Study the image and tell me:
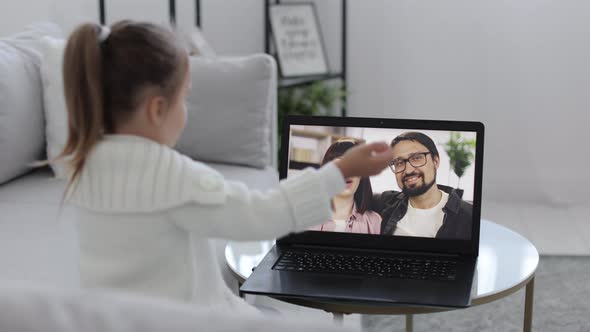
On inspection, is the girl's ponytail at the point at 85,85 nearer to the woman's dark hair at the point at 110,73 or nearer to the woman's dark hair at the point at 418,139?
the woman's dark hair at the point at 110,73

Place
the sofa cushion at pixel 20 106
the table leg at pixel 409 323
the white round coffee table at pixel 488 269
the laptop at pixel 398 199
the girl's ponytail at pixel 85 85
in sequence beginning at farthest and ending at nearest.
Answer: the sofa cushion at pixel 20 106 < the table leg at pixel 409 323 < the laptop at pixel 398 199 < the white round coffee table at pixel 488 269 < the girl's ponytail at pixel 85 85

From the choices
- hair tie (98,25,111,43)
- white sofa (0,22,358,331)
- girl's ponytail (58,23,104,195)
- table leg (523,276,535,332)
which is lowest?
table leg (523,276,535,332)

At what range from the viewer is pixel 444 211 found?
139 centimetres

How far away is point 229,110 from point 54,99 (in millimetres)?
498

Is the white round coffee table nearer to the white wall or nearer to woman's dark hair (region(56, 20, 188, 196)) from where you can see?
woman's dark hair (region(56, 20, 188, 196))

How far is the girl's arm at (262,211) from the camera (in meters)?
0.93

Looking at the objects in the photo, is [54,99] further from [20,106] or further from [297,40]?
[297,40]

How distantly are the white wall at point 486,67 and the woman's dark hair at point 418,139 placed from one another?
1.91 metres

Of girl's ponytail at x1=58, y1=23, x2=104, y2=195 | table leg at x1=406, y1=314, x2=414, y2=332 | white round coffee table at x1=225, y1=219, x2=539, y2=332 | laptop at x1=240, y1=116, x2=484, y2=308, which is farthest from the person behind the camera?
table leg at x1=406, y1=314, x2=414, y2=332

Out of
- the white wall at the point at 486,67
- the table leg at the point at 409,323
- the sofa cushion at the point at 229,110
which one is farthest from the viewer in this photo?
the white wall at the point at 486,67

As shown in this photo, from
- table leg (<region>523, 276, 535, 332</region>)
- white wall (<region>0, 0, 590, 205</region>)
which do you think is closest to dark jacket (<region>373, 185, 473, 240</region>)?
table leg (<region>523, 276, 535, 332</region>)

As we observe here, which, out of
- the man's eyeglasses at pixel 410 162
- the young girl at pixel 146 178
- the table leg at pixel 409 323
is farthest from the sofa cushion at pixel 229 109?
the young girl at pixel 146 178

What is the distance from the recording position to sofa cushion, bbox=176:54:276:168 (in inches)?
89.0

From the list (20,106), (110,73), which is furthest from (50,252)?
(110,73)
